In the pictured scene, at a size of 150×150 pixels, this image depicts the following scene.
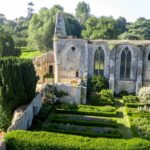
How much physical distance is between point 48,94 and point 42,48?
129 ft

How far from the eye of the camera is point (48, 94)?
41000 millimetres

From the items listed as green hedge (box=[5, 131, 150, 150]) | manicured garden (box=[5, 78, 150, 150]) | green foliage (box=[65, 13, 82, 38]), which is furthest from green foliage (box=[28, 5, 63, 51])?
green hedge (box=[5, 131, 150, 150])

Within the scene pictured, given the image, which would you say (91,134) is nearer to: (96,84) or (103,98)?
(103,98)

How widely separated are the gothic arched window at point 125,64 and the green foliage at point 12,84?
17012 mm

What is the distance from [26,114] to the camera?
31.5 m

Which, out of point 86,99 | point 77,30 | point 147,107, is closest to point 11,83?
point 86,99

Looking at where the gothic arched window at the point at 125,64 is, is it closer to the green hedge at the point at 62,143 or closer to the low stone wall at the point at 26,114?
the low stone wall at the point at 26,114

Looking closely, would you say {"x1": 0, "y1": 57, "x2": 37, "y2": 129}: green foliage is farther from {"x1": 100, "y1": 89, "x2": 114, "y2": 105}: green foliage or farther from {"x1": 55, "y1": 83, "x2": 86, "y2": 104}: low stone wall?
{"x1": 100, "y1": 89, "x2": 114, "y2": 105}: green foliage

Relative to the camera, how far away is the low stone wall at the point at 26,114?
28.2m

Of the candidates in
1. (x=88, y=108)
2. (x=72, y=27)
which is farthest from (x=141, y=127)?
(x=72, y=27)

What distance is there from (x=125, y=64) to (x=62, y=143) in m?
23.7

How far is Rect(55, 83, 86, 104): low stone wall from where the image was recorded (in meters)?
41.9

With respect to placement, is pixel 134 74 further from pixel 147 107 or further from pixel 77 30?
pixel 77 30

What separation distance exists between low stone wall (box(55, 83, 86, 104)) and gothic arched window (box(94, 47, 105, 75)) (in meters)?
5.21
